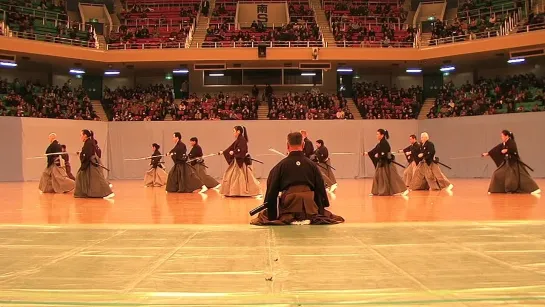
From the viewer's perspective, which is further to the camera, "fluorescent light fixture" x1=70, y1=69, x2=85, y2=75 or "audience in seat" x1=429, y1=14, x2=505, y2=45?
"fluorescent light fixture" x1=70, y1=69, x2=85, y2=75

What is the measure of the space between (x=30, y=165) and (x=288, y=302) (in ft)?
78.6

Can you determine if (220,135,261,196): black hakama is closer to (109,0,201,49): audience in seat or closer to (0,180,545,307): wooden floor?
(0,180,545,307): wooden floor

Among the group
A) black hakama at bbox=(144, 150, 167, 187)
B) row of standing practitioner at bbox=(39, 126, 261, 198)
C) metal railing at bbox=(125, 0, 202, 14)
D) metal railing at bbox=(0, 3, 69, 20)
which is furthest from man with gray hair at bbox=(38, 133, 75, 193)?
metal railing at bbox=(125, 0, 202, 14)

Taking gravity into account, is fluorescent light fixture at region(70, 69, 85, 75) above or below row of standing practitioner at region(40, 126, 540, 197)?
above

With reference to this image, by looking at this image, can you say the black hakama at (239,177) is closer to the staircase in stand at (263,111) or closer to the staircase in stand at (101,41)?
the staircase in stand at (263,111)

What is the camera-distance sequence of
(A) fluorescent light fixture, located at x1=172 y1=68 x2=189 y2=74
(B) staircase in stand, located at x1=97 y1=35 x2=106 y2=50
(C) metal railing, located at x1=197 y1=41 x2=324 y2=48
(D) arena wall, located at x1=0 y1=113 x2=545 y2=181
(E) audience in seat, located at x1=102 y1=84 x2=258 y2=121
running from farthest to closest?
(A) fluorescent light fixture, located at x1=172 y1=68 x2=189 y2=74
(B) staircase in stand, located at x1=97 y1=35 x2=106 y2=50
(C) metal railing, located at x1=197 y1=41 x2=324 y2=48
(E) audience in seat, located at x1=102 y1=84 x2=258 y2=121
(D) arena wall, located at x1=0 y1=113 x2=545 y2=181

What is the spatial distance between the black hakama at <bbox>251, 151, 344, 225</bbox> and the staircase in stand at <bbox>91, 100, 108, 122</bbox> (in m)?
23.8

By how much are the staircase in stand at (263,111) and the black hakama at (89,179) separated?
1579 centimetres

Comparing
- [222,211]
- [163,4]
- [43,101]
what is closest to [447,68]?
[163,4]

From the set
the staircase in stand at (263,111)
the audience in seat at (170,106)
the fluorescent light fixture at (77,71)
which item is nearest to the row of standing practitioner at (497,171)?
the audience in seat at (170,106)

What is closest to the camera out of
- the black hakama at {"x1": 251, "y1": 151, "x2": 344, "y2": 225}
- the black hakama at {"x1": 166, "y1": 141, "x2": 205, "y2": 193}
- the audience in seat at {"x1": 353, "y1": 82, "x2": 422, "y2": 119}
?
the black hakama at {"x1": 251, "y1": 151, "x2": 344, "y2": 225}

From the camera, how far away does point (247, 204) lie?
1184 cm

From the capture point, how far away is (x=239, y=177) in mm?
14203

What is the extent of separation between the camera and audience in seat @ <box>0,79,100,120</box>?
25878 millimetres
